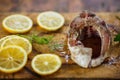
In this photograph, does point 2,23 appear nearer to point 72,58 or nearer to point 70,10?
point 72,58

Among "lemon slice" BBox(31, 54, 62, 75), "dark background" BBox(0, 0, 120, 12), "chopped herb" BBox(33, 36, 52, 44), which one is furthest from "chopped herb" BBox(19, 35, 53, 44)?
"dark background" BBox(0, 0, 120, 12)

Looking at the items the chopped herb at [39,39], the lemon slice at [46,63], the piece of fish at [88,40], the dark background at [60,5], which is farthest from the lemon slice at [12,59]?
the dark background at [60,5]

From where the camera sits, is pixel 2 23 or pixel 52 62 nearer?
pixel 52 62

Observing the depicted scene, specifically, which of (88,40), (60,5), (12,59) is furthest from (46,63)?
(60,5)

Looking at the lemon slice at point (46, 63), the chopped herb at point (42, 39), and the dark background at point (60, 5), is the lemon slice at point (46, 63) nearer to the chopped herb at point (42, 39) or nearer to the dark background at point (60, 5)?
Result: the chopped herb at point (42, 39)

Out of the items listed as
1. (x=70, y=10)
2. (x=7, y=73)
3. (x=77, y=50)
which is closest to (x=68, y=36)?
(x=77, y=50)

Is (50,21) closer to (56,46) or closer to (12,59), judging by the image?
(56,46)
